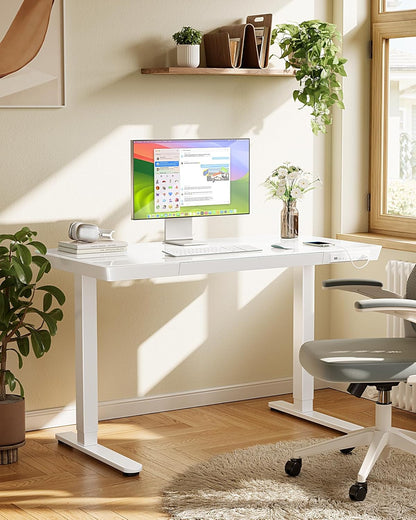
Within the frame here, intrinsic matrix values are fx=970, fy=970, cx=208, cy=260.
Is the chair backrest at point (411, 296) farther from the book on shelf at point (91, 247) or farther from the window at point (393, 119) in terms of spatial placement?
the book on shelf at point (91, 247)

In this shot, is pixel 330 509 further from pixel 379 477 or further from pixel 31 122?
pixel 31 122

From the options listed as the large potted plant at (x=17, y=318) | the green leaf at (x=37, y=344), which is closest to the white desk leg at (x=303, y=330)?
the large potted plant at (x=17, y=318)

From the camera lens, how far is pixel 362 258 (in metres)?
4.21

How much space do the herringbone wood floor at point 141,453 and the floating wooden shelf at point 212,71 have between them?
61.3 inches

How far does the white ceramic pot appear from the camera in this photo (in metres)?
4.25

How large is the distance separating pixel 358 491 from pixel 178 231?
4.64 feet

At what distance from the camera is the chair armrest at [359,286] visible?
12.0ft

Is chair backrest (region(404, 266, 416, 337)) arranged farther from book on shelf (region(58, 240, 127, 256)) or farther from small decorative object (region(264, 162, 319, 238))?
book on shelf (region(58, 240, 127, 256))

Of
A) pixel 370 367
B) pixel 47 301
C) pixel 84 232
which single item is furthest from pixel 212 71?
pixel 370 367

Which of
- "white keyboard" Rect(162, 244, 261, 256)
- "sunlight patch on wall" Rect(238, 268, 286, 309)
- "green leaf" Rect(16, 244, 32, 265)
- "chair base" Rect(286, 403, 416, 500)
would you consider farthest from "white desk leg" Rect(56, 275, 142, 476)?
"sunlight patch on wall" Rect(238, 268, 286, 309)

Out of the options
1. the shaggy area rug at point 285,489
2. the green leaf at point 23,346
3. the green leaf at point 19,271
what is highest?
the green leaf at point 19,271

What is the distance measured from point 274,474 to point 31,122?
177 centimetres

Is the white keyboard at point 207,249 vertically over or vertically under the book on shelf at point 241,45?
under

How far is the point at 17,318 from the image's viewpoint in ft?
12.8
